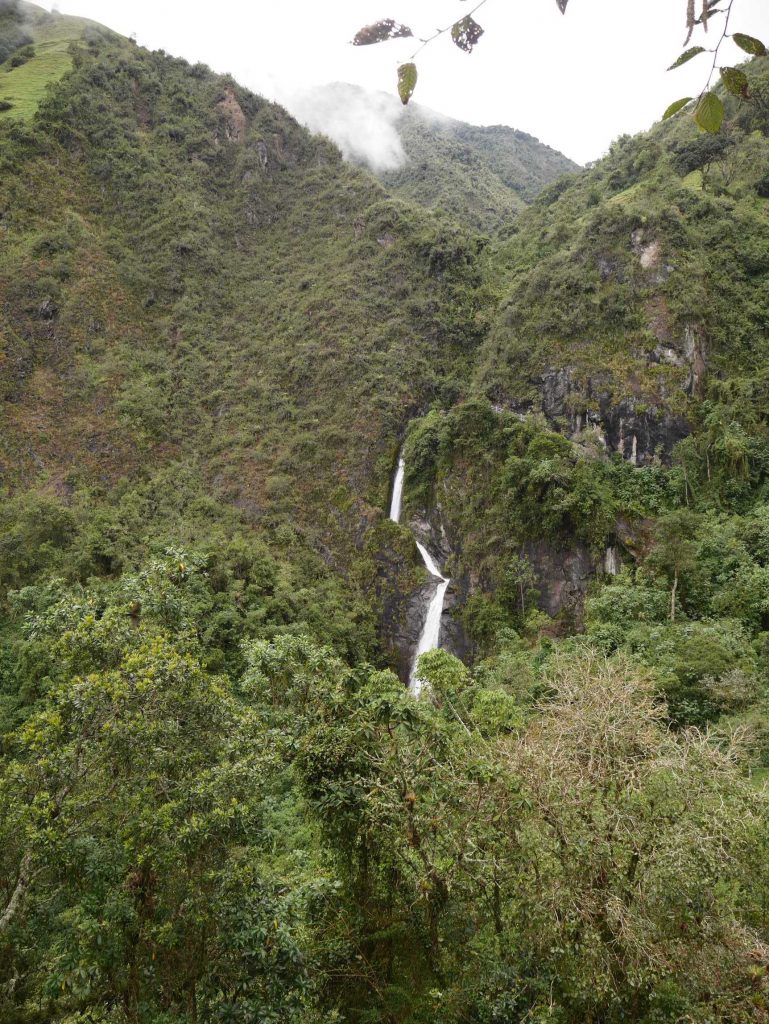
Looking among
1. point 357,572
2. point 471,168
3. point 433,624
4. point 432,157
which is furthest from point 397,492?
point 471,168

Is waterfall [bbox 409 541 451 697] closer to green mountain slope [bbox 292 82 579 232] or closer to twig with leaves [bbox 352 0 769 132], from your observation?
twig with leaves [bbox 352 0 769 132]

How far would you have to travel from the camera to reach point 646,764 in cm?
542

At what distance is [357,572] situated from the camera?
82.2 ft

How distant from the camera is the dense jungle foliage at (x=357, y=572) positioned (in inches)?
200

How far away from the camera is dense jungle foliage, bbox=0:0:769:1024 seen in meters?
5.09

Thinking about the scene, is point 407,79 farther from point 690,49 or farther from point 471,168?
point 471,168

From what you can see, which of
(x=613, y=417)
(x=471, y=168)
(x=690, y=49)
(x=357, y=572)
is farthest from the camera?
(x=471, y=168)

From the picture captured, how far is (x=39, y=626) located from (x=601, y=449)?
835 inches

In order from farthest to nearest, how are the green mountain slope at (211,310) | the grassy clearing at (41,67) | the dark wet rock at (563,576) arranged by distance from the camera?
the grassy clearing at (41,67) → the green mountain slope at (211,310) → the dark wet rock at (563,576)

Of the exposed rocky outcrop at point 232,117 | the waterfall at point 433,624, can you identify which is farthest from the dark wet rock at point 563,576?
the exposed rocky outcrop at point 232,117

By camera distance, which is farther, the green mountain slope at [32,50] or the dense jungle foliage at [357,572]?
the green mountain slope at [32,50]

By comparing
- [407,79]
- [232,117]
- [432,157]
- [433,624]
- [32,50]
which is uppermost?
[432,157]

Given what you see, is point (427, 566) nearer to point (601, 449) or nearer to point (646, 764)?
point (601, 449)

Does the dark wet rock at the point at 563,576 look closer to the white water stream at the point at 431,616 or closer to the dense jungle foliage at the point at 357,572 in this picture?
the dense jungle foliage at the point at 357,572
